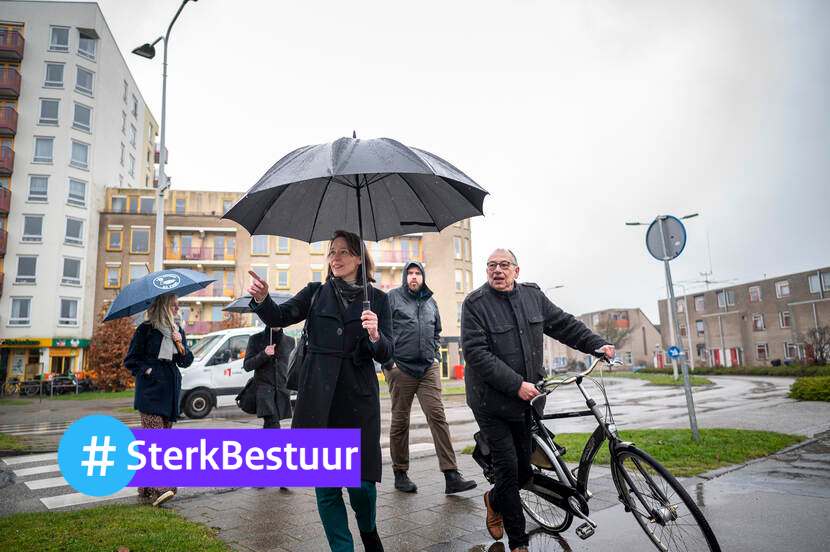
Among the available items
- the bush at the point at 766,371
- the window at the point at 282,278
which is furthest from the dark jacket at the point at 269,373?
the window at the point at 282,278

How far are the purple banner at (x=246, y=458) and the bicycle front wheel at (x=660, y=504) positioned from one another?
1.73m

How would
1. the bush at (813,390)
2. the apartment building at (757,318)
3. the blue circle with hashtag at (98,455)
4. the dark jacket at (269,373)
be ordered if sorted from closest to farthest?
the blue circle with hashtag at (98,455)
the dark jacket at (269,373)
the bush at (813,390)
the apartment building at (757,318)

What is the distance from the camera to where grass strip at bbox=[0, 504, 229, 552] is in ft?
12.2

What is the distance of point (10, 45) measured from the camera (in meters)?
39.2

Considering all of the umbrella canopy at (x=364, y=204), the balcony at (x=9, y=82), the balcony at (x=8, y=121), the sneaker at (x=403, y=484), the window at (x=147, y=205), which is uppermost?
the balcony at (x=9, y=82)

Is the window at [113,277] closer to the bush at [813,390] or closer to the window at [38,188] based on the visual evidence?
the window at [38,188]

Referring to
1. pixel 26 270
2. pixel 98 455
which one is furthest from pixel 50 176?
pixel 98 455

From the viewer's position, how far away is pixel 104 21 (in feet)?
141

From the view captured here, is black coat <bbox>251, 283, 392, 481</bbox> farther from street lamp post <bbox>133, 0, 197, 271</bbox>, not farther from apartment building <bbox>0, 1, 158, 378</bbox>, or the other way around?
apartment building <bbox>0, 1, 158, 378</bbox>

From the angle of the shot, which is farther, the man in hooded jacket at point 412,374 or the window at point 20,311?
the window at point 20,311

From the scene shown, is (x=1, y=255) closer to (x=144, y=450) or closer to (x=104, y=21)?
(x=104, y=21)

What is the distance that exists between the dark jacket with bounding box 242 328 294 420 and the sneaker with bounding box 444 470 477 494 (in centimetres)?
201

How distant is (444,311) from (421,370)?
4203 centimetres

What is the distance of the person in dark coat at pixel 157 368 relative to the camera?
5238 millimetres
